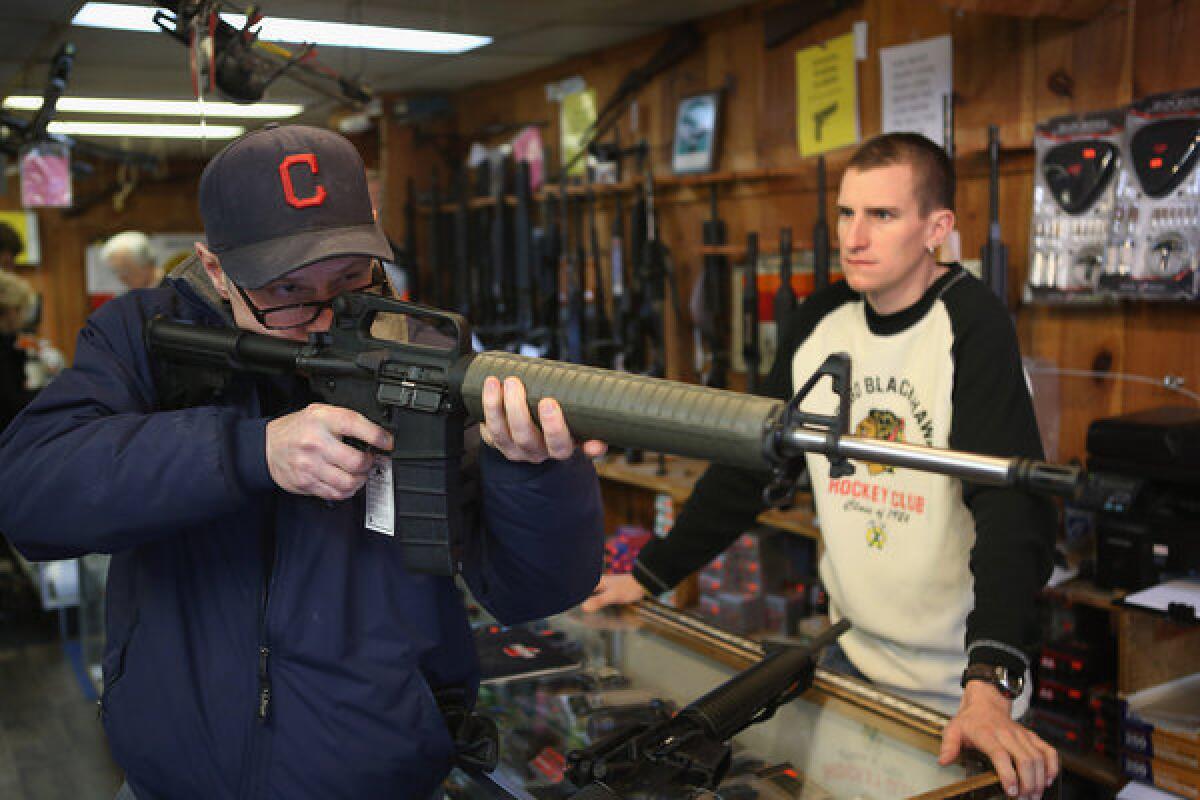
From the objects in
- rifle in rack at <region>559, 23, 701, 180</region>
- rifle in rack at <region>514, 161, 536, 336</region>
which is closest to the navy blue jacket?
rifle in rack at <region>514, 161, 536, 336</region>

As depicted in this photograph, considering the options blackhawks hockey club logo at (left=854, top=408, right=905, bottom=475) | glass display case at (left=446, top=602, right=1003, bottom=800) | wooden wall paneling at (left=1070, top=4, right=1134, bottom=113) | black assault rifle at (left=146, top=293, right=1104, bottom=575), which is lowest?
glass display case at (left=446, top=602, right=1003, bottom=800)

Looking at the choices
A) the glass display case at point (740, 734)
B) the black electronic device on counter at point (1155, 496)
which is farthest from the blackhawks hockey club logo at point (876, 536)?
the black electronic device on counter at point (1155, 496)

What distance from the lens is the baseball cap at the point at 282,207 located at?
1130 mm

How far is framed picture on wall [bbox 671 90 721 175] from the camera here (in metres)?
3.69

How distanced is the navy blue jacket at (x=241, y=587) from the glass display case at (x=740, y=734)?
0.69 feet

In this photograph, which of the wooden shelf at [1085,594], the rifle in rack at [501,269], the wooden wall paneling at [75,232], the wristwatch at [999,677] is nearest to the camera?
the wristwatch at [999,677]

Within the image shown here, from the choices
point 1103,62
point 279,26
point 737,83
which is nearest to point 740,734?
point 279,26

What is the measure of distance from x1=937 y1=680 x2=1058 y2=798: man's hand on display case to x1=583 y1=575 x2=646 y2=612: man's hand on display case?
0.62m

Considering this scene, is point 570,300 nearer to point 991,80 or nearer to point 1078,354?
point 991,80

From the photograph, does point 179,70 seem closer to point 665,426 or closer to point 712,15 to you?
point 665,426

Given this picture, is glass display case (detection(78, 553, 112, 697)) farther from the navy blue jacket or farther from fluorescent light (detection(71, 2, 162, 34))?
the navy blue jacket

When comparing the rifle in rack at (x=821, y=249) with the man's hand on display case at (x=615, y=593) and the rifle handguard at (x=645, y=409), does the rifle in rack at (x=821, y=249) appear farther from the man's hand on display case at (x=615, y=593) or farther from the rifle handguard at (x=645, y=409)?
the rifle handguard at (x=645, y=409)

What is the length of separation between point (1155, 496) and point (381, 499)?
1626 mm

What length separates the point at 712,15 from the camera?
3656 mm
